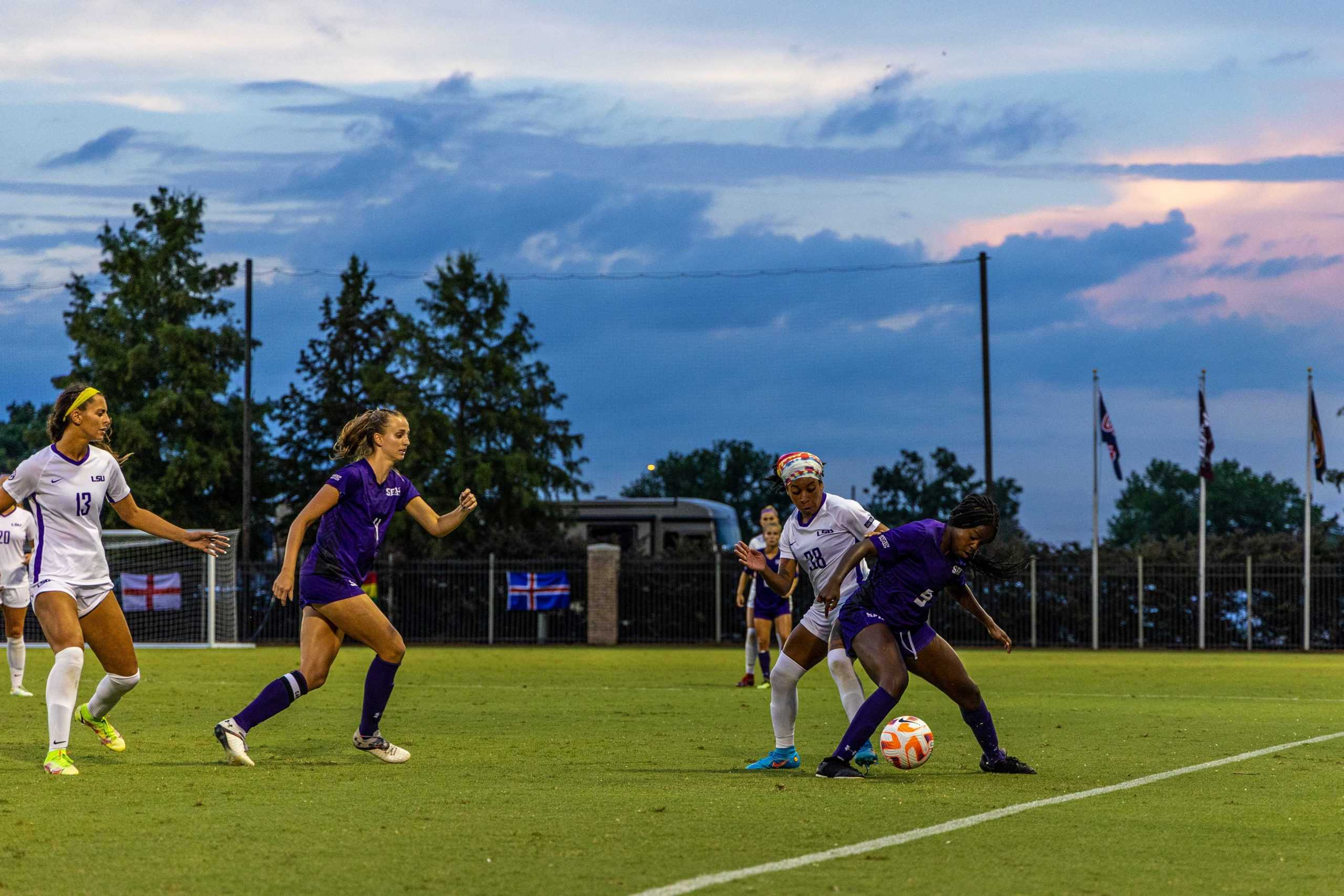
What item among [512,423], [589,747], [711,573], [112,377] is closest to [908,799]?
[589,747]

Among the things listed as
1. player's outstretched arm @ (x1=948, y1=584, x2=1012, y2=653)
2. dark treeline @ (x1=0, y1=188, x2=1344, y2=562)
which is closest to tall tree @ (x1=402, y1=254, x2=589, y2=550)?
dark treeline @ (x1=0, y1=188, x2=1344, y2=562)

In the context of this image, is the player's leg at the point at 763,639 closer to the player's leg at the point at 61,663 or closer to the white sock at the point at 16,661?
the white sock at the point at 16,661

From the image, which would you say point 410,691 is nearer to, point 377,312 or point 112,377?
point 112,377

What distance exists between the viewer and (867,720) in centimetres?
924

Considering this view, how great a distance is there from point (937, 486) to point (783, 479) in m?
93.4

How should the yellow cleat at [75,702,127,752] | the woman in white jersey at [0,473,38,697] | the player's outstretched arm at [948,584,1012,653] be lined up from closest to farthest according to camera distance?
the player's outstretched arm at [948,584,1012,653]
the yellow cleat at [75,702,127,752]
the woman in white jersey at [0,473,38,697]

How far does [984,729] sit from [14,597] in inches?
455

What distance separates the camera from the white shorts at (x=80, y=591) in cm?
963

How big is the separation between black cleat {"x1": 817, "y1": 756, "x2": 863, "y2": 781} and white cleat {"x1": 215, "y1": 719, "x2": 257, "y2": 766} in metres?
3.38

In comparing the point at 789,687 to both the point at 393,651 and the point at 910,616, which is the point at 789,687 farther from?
the point at 393,651

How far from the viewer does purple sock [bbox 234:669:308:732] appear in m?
9.97

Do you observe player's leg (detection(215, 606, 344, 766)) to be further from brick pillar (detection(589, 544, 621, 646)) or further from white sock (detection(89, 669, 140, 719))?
brick pillar (detection(589, 544, 621, 646))

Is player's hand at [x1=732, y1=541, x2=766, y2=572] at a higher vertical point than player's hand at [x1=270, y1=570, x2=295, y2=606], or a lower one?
higher

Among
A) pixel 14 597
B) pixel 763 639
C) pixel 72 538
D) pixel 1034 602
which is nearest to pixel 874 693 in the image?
pixel 72 538
